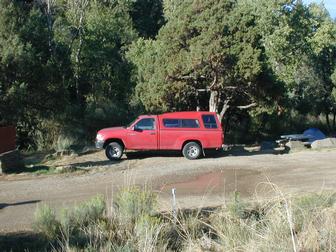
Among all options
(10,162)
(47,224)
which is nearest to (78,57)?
(10,162)

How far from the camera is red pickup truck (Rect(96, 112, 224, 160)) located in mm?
22062

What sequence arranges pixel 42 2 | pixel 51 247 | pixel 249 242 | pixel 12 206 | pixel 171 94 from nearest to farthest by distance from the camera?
pixel 249 242 < pixel 51 247 < pixel 12 206 < pixel 171 94 < pixel 42 2

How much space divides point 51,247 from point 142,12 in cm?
4937

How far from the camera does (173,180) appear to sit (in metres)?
16.7

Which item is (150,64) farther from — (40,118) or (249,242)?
(249,242)

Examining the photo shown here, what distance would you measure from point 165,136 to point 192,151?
3.96ft

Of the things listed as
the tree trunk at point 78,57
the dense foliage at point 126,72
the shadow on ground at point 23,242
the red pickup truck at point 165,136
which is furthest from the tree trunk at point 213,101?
the shadow on ground at point 23,242

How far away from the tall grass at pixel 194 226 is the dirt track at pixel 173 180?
52.7 inches

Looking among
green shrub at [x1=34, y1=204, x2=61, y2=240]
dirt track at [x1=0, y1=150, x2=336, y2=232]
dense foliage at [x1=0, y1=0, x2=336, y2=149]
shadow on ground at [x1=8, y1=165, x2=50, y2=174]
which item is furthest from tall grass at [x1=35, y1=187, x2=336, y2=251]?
dense foliage at [x1=0, y1=0, x2=336, y2=149]

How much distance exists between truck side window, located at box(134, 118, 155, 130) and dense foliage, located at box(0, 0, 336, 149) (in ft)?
17.0

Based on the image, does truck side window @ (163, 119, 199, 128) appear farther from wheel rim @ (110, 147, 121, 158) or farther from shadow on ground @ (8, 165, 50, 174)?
shadow on ground @ (8, 165, 50, 174)

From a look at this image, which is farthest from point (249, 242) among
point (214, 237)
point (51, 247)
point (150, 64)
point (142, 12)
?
point (142, 12)

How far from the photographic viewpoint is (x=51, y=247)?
8.59 m

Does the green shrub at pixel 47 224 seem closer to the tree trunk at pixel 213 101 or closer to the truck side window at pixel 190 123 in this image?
the truck side window at pixel 190 123
